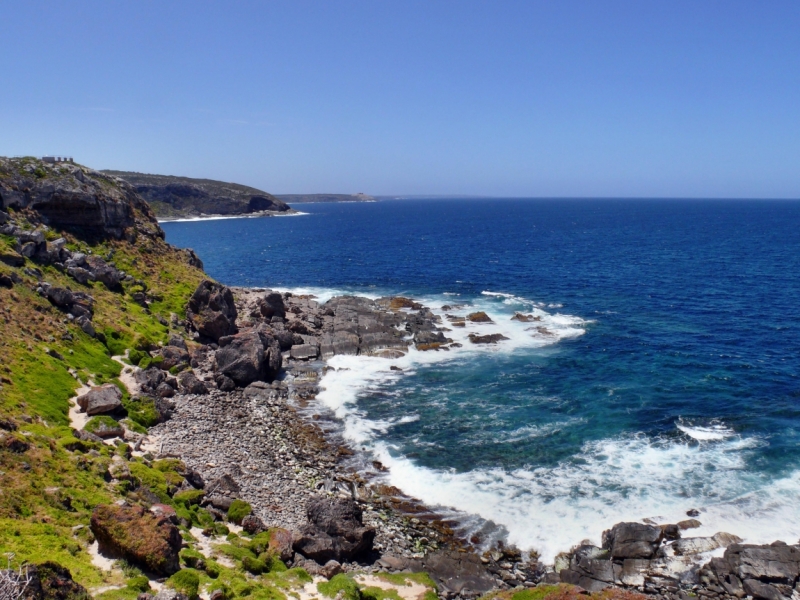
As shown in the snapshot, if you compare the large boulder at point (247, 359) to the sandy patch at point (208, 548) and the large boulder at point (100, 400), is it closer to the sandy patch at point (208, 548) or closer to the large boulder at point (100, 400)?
the large boulder at point (100, 400)

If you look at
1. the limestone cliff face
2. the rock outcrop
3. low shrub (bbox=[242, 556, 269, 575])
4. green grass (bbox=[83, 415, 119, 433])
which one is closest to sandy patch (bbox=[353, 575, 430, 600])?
low shrub (bbox=[242, 556, 269, 575])

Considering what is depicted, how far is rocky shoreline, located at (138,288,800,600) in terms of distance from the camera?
97.6 feet

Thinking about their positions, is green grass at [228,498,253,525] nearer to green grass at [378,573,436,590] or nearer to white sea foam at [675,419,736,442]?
green grass at [378,573,436,590]

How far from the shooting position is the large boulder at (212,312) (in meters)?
65.6

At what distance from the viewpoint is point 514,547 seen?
32.9 metres

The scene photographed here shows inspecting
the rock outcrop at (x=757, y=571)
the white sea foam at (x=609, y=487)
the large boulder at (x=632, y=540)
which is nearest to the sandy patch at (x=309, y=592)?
the white sea foam at (x=609, y=487)

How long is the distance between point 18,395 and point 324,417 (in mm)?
23703

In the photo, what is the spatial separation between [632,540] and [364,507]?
16.7 metres

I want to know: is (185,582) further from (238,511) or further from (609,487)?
(609,487)

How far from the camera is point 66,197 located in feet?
233

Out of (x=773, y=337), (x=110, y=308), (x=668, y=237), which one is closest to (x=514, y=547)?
(x=110, y=308)

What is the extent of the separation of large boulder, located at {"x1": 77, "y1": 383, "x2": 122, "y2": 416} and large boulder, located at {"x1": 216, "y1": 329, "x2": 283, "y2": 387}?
13.1 metres

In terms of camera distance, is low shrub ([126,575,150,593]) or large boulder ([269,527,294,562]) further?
large boulder ([269,527,294,562])

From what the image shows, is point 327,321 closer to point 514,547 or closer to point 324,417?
point 324,417
